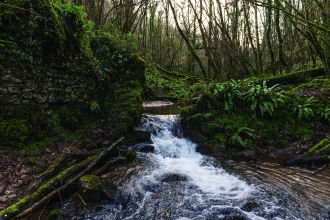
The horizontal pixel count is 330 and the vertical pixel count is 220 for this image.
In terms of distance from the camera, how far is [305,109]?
258 inches

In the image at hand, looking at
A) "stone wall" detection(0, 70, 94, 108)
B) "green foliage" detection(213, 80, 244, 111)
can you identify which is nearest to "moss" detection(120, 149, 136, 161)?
"stone wall" detection(0, 70, 94, 108)

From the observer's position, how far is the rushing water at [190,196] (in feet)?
11.4

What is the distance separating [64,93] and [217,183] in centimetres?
478

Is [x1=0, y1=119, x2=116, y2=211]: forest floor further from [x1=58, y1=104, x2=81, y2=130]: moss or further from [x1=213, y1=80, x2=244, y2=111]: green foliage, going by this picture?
[x1=213, y1=80, x2=244, y2=111]: green foliage

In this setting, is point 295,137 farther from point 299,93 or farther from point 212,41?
point 212,41

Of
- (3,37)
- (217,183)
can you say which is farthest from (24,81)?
(217,183)

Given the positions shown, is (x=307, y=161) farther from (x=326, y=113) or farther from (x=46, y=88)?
(x=46, y=88)

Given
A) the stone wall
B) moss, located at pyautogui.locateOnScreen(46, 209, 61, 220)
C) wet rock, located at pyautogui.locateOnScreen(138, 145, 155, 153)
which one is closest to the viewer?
moss, located at pyautogui.locateOnScreen(46, 209, 61, 220)

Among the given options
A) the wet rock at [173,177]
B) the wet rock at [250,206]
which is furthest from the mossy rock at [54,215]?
the wet rock at [250,206]

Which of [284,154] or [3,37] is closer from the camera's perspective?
[3,37]

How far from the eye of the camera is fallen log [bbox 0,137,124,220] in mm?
3184

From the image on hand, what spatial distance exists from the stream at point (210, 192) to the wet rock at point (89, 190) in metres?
0.16

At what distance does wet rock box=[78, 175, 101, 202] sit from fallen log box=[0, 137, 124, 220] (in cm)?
29

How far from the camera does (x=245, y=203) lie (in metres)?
3.70
